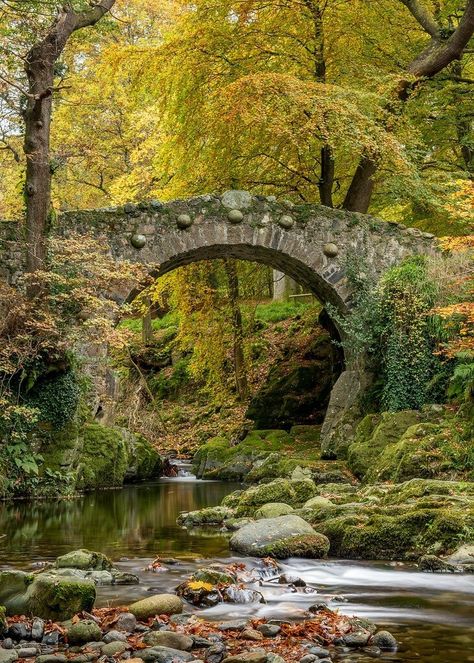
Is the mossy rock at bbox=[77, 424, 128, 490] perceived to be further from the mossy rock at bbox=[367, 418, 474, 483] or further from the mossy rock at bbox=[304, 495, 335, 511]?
the mossy rock at bbox=[304, 495, 335, 511]

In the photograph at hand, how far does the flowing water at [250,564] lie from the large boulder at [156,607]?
0.23 m

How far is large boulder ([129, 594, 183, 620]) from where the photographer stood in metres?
5.36

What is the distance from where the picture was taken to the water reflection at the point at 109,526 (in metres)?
7.96

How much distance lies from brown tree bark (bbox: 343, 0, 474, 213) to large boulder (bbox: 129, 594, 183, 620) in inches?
469

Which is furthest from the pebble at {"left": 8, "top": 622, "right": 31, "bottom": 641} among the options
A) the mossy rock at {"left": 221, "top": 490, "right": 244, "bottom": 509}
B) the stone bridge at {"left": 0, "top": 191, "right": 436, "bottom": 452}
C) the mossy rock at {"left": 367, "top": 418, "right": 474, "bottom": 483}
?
the stone bridge at {"left": 0, "top": 191, "right": 436, "bottom": 452}

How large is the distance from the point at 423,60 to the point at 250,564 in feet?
41.6

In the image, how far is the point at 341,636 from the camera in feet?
16.0

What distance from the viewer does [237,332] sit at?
19.4 meters

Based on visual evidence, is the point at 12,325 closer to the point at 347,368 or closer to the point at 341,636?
the point at 347,368

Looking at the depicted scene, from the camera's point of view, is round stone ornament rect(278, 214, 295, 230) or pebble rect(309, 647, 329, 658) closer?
pebble rect(309, 647, 329, 658)

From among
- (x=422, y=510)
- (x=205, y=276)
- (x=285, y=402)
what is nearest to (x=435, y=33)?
(x=205, y=276)

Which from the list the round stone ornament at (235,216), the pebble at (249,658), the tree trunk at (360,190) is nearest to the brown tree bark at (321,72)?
the tree trunk at (360,190)

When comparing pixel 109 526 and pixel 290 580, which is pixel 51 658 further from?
pixel 109 526

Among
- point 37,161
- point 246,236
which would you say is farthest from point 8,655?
point 246,236
